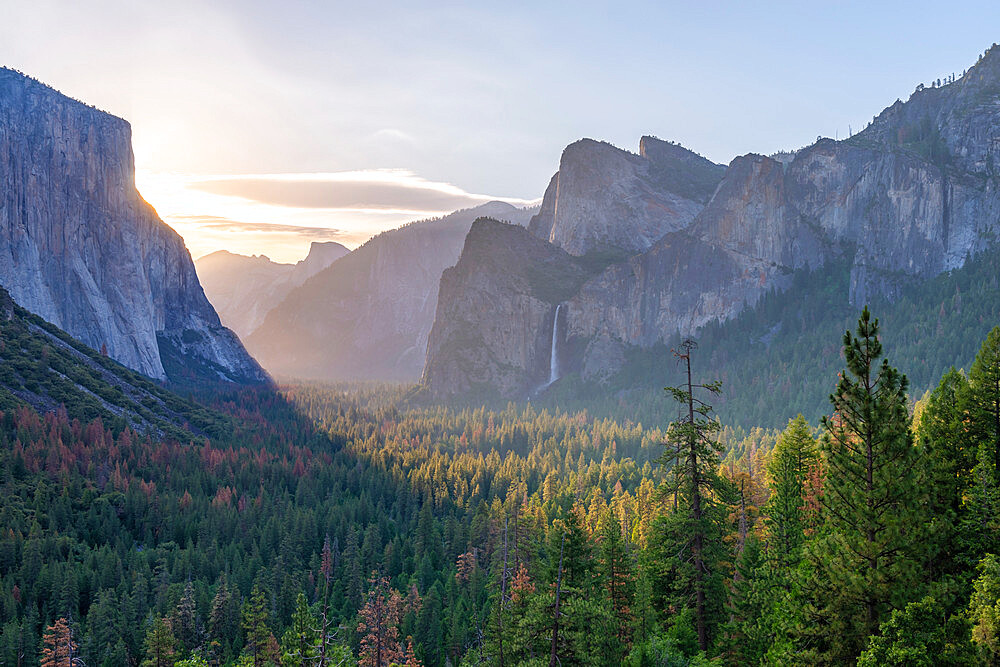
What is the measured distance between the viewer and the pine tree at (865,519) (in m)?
22.8

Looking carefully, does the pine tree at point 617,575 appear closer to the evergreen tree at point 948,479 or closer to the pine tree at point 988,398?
the evergreen tree at point 948,479

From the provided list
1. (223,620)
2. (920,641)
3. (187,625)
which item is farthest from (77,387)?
(920,641)

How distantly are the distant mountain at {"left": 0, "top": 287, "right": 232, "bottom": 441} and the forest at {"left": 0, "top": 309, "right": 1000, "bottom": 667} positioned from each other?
4.10m

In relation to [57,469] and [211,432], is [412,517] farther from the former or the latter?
[211,432]

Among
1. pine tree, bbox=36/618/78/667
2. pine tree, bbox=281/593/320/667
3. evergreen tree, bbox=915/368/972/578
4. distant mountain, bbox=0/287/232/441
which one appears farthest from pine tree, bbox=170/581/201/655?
distant mountain, bbox=0/287/232/441

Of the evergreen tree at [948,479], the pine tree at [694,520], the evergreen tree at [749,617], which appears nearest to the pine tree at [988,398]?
the evergreen tree at [948,479]

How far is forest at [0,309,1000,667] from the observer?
23406mm

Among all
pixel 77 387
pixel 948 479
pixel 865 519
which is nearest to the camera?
pixel 865 519

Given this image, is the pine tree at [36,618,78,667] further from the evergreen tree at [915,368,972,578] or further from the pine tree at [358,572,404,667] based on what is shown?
the evergreen tree at [915,368,972,578]

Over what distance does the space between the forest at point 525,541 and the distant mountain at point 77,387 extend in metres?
4.10

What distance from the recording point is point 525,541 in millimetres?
75000

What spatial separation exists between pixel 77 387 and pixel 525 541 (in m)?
113

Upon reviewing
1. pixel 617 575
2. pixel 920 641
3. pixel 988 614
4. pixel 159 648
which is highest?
pixel 988 614

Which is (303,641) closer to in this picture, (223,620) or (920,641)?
(920,641)
